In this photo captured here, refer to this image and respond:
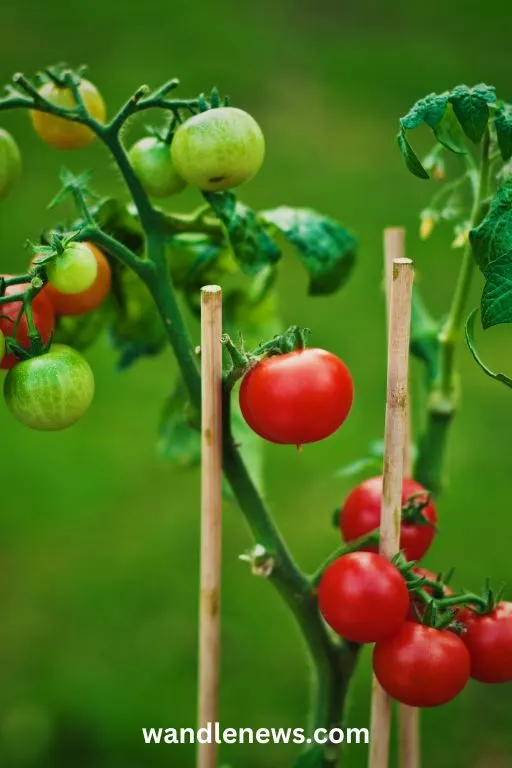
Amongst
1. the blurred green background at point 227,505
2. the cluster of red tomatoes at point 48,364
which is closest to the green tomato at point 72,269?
the cluster of red tomatoes at point 48,364

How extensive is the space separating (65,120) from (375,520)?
1.59 feet

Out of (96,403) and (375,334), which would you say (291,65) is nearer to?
(375,334)

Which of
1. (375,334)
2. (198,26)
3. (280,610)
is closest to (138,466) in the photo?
(280,610)

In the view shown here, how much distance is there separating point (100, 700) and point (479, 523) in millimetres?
875

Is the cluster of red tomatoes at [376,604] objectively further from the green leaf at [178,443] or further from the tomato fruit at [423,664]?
the green leaf at [178,443]

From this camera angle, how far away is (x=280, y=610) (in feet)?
6.84

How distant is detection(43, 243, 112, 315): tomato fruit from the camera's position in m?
0.95

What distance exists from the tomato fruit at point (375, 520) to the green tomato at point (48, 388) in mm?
296

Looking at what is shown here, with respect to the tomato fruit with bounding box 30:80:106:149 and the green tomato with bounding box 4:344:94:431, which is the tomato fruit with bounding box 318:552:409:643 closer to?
the green tomato with bounding box 4:344:94:431

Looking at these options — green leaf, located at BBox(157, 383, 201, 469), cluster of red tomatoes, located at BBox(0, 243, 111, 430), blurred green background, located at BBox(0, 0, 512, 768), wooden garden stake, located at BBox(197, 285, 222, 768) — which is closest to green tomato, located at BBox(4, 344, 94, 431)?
cluster of red tomatoes, located at BBox(0, 243, 111, 430)

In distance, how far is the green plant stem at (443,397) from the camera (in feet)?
3.38

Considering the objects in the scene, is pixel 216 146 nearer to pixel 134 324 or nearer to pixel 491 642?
pixel 134 324

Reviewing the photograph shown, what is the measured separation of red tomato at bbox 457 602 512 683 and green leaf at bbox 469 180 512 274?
31cm

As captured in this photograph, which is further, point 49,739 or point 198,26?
point 198,26
